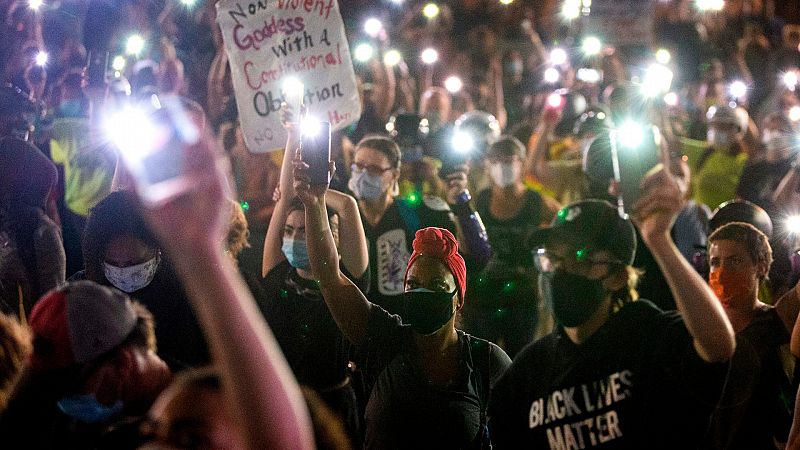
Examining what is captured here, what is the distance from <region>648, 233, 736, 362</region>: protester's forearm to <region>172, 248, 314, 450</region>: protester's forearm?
141 centimetres

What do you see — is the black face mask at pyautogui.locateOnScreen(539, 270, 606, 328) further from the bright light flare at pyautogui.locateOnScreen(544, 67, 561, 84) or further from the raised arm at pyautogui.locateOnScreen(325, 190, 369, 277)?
the bright light flare at pyautogui.locateOnScreen(544, 67, 561, 84)

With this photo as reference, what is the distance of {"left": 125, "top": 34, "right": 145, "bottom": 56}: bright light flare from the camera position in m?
9.65

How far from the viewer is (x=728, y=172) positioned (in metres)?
8.68

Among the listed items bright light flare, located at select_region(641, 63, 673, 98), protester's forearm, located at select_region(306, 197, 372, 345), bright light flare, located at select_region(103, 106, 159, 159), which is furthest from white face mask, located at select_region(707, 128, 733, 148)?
bright light flare, located at select_region(103, 106, 159, 159)

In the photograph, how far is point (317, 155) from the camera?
419cm

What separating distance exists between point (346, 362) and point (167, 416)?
238 centimetres

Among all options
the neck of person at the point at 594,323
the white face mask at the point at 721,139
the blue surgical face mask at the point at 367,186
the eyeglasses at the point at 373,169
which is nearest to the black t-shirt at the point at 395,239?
the blue surgical face mask at the point at 367,186

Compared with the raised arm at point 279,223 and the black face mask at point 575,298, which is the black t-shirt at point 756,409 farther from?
the raised arm at point 279,223

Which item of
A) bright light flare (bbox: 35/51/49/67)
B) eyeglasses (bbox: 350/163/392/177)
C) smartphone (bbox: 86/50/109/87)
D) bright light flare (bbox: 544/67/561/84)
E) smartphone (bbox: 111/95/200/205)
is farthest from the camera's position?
bright light flare (bbox: 544/67/561/84)

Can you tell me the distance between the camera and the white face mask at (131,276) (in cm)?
417

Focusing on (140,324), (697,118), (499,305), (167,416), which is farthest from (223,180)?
(697,118)

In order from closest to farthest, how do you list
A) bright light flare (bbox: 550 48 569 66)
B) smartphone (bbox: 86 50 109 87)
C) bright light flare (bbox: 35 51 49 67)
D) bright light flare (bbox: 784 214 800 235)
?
bright light flare (bbox: 784 214 800 235), smartphone (bbox: 86 50 109 87), bright light flare (bbox: 35 51 49 67), bright light flare (bbox: 550 48 569 66)

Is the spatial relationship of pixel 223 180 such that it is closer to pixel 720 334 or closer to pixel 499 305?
pixel 720 334

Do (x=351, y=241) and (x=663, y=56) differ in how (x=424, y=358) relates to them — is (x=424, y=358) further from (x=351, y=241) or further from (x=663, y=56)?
(x=663, y=56)
